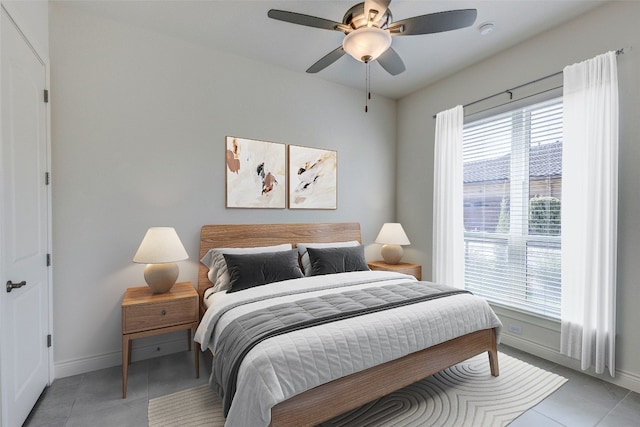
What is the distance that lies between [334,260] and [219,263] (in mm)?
1146

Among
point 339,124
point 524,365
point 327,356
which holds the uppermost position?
point 339,124

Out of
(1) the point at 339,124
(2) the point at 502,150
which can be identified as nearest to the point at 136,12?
(1) the point at 339,124

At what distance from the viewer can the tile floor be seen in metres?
1.86

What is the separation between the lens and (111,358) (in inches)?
101

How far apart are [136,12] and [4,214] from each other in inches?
74.7

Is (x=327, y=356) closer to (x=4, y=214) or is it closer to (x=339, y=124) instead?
(x=4, y=214)

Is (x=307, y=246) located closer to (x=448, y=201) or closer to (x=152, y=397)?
(x=448, y=201)

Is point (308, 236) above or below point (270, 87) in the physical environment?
Result: below

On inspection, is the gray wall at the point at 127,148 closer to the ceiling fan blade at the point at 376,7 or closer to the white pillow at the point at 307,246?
the white pillow at the point at 307,246

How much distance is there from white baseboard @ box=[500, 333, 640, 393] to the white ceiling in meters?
2.93

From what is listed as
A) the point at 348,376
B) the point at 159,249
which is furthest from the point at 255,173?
the point at 348,376

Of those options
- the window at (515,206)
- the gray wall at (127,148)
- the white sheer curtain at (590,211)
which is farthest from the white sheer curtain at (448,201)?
the gray wall at (127,148)

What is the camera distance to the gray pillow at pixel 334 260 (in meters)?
3.04

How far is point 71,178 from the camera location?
241 centimetres
